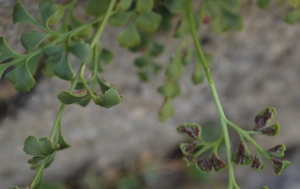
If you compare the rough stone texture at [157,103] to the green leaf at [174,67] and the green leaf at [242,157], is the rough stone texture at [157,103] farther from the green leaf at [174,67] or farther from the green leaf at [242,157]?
the green leaf at [242,157]

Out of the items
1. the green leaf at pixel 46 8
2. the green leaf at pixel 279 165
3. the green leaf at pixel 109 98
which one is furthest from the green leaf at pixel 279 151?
the green leaf at pixel 46 8

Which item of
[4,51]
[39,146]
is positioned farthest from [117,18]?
[39,146]

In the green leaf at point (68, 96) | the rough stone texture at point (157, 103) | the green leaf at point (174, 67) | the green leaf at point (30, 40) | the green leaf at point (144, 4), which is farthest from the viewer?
the rough stone texture at point (157, 103)

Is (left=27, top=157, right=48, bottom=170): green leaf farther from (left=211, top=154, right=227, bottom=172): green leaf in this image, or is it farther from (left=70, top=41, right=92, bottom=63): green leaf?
(left=211, top=154, right=227, bottom=172): green leaf

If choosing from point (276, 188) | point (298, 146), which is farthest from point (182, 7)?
point (276, 188)

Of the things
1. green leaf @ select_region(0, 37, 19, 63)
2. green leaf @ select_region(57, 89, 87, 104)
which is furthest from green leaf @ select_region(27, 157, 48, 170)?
green leaf @ select_region(0, 37, 19, 63)

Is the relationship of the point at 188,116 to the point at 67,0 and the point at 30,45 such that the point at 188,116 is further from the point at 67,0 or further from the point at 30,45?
the point at 30,45

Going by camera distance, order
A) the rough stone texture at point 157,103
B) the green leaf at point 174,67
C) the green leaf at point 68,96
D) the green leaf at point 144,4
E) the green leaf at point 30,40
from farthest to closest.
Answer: the rough stone texture at point 157,103 → the green leaf at point 174,67 → the green leaf at point 144,4 → the green leaf at point 30,40 → the green leaf at point 68,96
